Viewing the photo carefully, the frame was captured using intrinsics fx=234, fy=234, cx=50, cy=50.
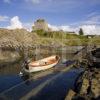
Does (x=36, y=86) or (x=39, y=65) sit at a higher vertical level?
(x=39, y=65)

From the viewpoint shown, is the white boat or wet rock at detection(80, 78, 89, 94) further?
the white boat

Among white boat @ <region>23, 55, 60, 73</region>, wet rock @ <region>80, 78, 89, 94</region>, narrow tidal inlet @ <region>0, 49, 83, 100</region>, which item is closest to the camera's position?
wet rock @ <region>80, 78, 89, 94</region>

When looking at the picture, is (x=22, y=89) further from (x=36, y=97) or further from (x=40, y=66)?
(x=40, y=66)

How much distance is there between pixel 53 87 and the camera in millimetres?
36125

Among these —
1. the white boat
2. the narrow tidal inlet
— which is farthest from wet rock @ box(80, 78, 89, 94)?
the white boat

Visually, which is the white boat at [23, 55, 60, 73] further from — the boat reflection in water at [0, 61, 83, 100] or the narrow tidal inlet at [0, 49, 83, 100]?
the boat reflection in water at [0, 61, 83, 100]

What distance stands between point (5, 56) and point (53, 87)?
Answer: 46.7 metres

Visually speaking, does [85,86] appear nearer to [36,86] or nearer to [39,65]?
[36,86]

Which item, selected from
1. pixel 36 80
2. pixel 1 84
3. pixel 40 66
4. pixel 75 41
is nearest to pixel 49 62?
pixel 40 66

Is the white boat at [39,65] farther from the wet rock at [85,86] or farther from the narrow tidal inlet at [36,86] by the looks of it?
the wet rock at [85,86]

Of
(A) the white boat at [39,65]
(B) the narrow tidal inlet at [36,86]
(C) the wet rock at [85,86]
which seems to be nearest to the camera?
(C) the wet rock at [85,86]

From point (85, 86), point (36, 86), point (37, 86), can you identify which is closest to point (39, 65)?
point (36, 86)

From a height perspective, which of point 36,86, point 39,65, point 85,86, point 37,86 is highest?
point 39,65

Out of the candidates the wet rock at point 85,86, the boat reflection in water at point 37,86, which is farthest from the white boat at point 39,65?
the wet rock at point 85,86
